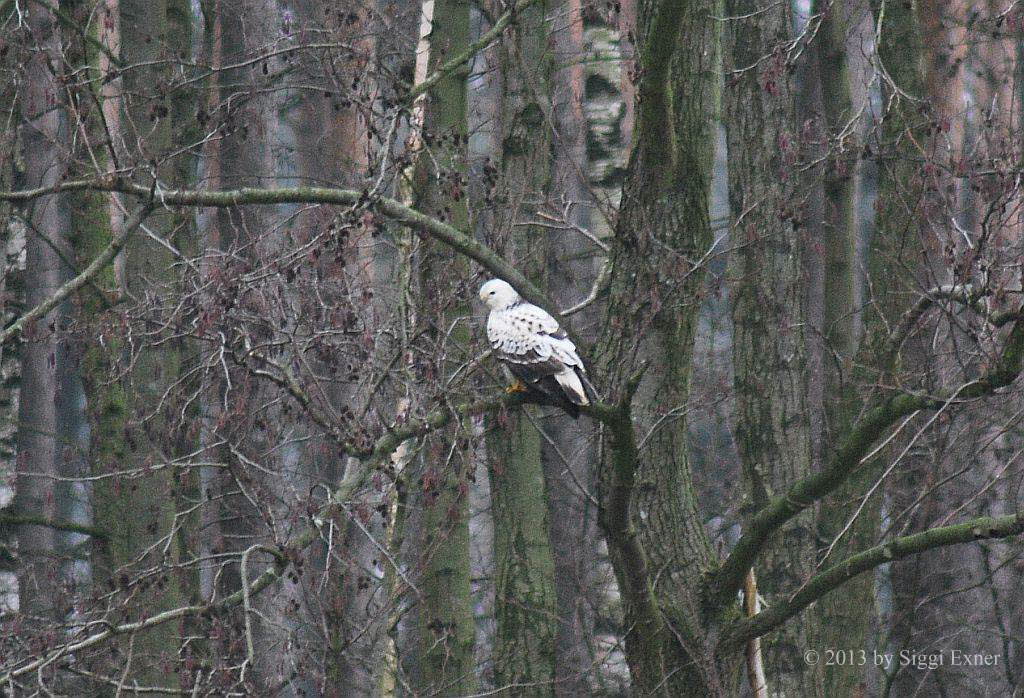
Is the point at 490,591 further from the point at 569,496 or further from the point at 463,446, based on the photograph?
the point at 463,446

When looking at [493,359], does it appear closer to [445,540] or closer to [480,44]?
[480,44]

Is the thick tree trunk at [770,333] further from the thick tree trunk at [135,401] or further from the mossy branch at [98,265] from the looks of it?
the mossy branch at [98,265]

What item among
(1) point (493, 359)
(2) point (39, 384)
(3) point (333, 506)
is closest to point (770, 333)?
(1) point (493, 359)

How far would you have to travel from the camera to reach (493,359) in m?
6.77

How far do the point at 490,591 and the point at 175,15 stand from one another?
603 centimetres

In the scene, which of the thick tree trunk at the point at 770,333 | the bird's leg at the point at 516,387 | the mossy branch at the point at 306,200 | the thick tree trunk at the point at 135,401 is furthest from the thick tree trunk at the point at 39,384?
the thick tree trunk at the point at 770,333

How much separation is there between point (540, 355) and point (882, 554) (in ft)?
5.83

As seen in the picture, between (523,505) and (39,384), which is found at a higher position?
(39,384)

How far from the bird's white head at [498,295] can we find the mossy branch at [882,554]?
1.95 m

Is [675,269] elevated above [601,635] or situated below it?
above

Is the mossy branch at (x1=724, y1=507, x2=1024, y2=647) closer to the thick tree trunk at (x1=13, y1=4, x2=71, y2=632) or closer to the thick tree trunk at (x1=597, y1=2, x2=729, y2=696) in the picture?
the thick tree trunk at (x1=597, y1=2, x2=729, y2=696)

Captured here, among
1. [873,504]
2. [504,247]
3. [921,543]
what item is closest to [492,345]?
[504,247]

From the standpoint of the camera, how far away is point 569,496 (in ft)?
38.9

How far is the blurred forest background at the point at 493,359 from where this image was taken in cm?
593
